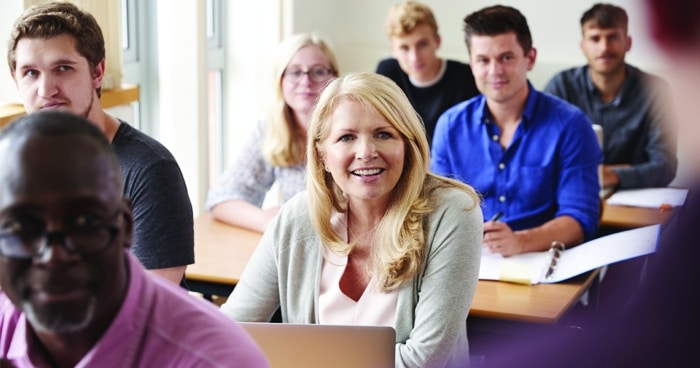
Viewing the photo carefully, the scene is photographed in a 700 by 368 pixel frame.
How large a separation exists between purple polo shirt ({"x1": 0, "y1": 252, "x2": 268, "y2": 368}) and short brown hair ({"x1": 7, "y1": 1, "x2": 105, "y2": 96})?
4.27ft

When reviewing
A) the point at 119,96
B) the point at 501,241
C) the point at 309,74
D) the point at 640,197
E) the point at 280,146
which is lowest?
the point at 640,197

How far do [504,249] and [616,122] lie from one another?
64.1 inches

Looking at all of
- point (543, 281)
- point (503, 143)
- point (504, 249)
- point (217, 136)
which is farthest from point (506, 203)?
point (217, 136)

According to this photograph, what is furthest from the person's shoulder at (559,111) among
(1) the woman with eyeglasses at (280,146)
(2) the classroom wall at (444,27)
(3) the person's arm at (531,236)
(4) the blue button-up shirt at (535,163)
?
(2) the classroom wall at (444,27)

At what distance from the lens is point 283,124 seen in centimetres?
328

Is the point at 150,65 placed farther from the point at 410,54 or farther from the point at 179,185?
the point at 179,185

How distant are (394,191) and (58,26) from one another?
0.81m

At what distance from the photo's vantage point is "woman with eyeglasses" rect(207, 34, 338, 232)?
3.25 metres

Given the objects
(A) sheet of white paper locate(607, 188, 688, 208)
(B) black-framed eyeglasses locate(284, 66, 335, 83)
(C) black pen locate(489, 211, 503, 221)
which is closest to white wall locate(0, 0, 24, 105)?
(B) black-framed eyeglasses locate(284, 66, 335, 83)

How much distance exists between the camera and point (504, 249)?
2805mm

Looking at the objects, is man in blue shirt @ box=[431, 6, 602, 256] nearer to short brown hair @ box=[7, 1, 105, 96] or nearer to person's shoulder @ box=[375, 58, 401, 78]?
person's shoulder @ box=[375, 58, 401, 78]

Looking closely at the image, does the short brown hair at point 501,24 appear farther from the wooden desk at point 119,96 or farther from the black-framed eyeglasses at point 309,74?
the wooden desk at point 119,96

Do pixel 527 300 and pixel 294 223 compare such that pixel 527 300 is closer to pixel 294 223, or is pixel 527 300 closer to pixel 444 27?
pixel 294 223

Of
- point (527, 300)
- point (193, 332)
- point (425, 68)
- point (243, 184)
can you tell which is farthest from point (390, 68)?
point (193, 332)
